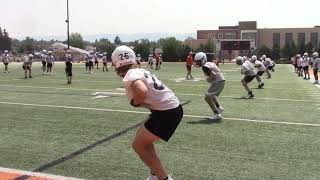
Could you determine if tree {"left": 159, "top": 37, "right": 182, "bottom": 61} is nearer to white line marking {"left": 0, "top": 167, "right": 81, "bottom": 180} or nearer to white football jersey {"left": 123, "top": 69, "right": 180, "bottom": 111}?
white line marking {"left": 0, "top": 167, "right": 81, "bottom": 180}

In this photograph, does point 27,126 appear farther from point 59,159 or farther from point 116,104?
point 116,104

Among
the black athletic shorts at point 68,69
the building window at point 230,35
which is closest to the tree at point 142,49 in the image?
the building window at point 230,35

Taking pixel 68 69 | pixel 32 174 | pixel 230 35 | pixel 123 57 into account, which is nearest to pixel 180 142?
pixel 32 174

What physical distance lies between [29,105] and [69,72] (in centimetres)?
1082

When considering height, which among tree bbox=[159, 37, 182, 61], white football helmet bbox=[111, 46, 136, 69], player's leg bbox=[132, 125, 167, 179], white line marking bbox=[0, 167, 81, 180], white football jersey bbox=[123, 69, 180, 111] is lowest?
white line marking bbox=[0, 167, 81, 180]

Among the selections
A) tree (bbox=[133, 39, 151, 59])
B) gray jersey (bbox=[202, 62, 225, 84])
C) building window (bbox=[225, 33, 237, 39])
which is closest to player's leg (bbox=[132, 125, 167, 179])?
gray jersey (bbox=[202, 62, 225, 84])

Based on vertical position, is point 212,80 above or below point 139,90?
below

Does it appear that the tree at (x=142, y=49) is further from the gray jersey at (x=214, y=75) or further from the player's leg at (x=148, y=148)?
the player's leg at (x=148, y=148)

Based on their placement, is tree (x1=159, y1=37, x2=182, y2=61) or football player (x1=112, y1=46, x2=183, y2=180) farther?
tree (x1=159, y1=37, x2=182, y2=61)

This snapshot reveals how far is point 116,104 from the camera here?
555 inches

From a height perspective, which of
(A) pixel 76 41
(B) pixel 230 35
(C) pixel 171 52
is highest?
(B) pixel 230 35

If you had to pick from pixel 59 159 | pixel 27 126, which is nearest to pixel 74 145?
pixel 59 159

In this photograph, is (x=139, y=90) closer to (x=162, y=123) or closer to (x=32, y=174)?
(x=162, y=123)

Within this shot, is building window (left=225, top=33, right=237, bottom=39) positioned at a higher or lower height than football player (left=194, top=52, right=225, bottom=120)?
higher
